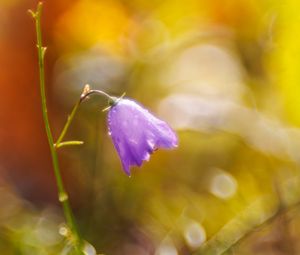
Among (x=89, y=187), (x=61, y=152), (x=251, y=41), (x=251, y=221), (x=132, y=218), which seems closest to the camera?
(x=251, y=221)

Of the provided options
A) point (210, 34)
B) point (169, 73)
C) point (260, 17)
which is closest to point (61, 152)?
point (169, 73)

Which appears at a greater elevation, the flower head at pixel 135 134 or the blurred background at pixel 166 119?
the blurred background at pixel 166 119

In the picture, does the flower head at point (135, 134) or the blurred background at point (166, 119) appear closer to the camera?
the flower head at point (135, 134)

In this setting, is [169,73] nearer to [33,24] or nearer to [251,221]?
[33,24]

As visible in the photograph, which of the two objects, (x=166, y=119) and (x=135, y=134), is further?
(x=166, y=119)
